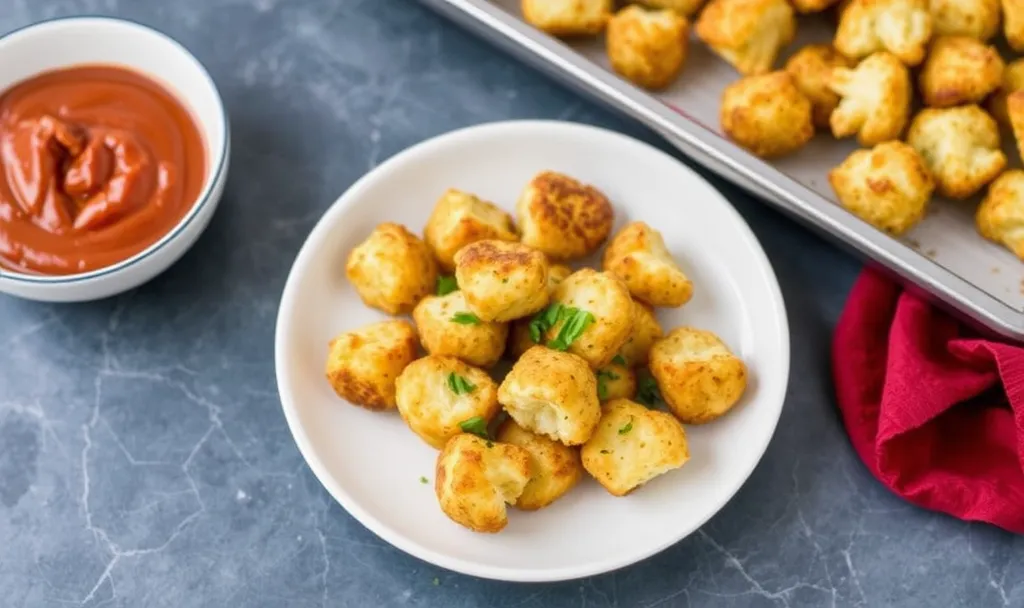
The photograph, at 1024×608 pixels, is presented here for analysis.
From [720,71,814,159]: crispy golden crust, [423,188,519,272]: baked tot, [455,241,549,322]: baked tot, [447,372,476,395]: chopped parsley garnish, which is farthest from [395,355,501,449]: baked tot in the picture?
[720,71,814,159]: crispy golden crust

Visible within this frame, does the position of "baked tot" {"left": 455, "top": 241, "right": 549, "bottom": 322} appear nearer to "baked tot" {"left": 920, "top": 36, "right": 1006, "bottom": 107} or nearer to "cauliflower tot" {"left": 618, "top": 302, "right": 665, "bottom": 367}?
"cauliflower tot" {"left": 618, "top": 302, "right": 665, "bottom": 367}

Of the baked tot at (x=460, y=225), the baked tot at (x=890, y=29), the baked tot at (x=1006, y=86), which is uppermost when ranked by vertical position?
the baked tot at (x=890, y=29)

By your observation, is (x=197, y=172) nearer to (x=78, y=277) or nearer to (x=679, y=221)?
(x=78, y=277)

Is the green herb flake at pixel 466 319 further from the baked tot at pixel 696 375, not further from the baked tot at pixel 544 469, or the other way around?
the baked tot at pixel 696 375

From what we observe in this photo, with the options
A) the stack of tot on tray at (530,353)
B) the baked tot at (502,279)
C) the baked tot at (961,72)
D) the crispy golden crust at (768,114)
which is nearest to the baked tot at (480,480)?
the stack of tot on tray at (530,353)

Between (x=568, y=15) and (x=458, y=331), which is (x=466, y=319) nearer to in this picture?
(x=458, y=331)

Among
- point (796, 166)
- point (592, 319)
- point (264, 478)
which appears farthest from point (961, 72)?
point (264, 478)
